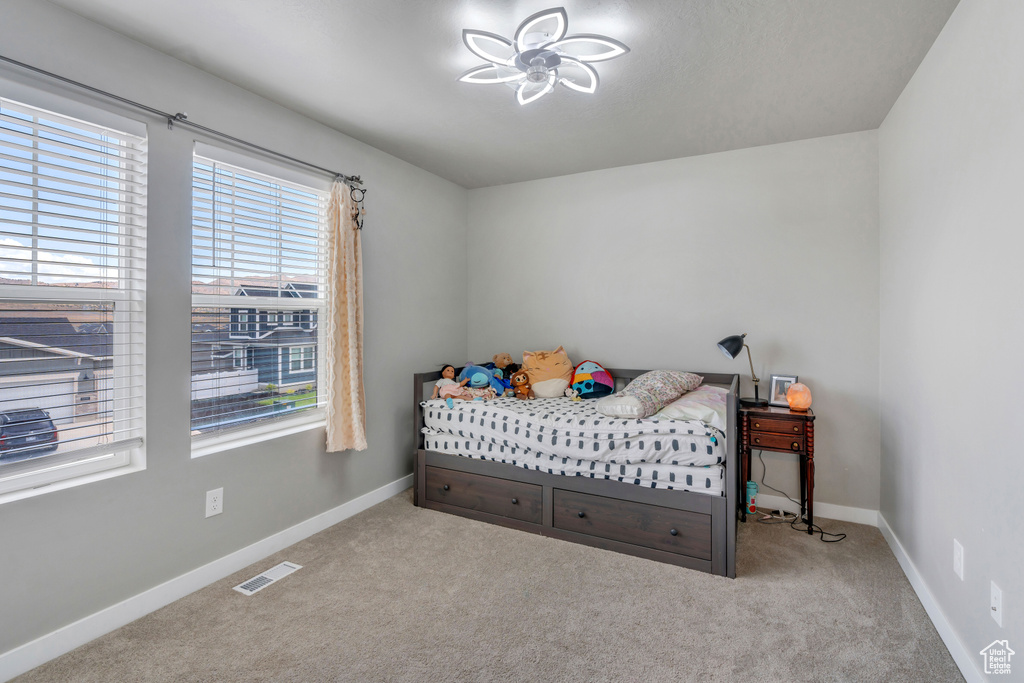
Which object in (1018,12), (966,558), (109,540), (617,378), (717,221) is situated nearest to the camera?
(1018,12)

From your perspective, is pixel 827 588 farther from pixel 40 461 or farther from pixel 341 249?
pixel 40 461

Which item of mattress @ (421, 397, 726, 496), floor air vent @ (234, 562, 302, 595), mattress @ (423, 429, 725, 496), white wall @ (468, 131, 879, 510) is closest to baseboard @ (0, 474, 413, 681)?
floor air vent @ (234, 562, 302, 595)

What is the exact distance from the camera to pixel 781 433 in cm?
270

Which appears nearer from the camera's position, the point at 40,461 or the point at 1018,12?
the point at 1018,12

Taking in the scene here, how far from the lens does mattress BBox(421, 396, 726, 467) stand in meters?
2.38

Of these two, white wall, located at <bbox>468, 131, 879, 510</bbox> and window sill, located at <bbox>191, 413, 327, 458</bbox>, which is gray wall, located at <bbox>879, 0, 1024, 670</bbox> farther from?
window sill, located at <bbox>191, 413, 327, 458</bbox>

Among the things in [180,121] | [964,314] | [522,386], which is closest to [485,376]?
[522,386]

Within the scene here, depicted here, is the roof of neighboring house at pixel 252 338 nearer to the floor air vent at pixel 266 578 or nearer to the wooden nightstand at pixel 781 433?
the floor air vent at pixel 266 578

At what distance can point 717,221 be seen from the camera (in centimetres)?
323

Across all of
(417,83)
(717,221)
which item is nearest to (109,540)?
(417,83)

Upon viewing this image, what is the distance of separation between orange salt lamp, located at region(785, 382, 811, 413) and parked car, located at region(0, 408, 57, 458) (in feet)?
11.4

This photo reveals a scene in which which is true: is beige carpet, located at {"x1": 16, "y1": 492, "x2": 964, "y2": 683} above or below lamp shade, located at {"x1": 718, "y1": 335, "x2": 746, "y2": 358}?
below

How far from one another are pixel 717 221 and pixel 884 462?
1.74 meters

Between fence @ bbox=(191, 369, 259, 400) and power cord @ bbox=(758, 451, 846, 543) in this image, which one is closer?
fence @ bbox=(191, 369, 259, 400)
